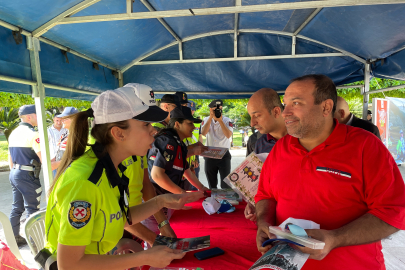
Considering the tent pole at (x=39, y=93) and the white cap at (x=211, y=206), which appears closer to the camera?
the white cap at (x=211, y=206)

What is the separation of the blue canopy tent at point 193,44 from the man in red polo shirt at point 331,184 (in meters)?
1.12

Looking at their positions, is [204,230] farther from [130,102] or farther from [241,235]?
[130,102]

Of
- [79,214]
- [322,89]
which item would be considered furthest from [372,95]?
[79,214]

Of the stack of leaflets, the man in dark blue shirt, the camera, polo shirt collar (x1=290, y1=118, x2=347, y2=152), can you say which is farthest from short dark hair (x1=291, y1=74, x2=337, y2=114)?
the camera

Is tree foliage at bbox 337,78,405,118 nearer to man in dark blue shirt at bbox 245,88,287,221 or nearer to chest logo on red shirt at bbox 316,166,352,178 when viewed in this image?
man in dark blue shirt at bbox 245,88,287,221

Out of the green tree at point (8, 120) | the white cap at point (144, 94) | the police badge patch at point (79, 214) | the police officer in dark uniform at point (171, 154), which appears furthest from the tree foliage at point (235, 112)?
the police badge patch at point (79, 214)

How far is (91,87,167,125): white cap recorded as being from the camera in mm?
1252

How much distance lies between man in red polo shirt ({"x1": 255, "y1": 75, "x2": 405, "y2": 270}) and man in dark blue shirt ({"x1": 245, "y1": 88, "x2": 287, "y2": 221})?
0.68m

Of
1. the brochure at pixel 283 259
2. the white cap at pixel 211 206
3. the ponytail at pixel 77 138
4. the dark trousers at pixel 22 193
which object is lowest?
the dark trousers at pixel 22 193

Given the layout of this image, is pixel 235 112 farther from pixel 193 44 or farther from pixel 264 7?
pixel 264 7

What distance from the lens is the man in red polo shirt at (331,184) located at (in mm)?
1161

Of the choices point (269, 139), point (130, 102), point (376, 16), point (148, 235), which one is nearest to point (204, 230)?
point (148, 235)

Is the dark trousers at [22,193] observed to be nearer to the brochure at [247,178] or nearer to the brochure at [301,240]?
the brochure at [247,178]

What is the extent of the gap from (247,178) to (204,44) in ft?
9.82
